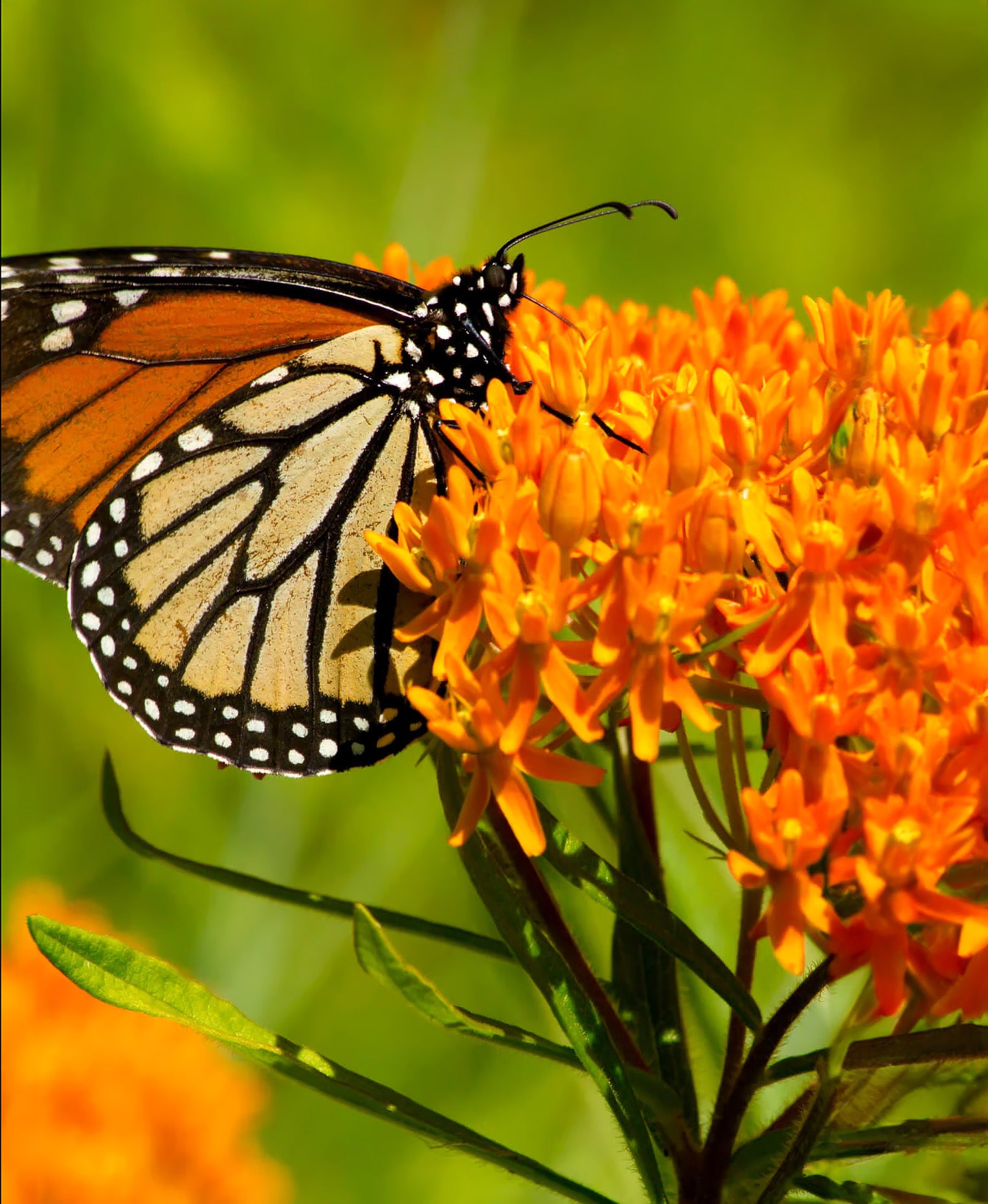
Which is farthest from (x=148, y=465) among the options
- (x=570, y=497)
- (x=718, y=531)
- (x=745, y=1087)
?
(x=745, y=1087)

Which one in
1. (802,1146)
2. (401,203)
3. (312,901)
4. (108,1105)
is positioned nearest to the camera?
(802,1146)

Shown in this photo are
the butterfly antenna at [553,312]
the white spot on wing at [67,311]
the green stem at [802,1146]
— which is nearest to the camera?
the green stem at [802,1146]

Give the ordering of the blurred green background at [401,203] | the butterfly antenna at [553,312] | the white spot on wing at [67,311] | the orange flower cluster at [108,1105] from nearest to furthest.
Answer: the butterfly antenna at [553,312]
the white spot on wing at [67,311]
the orange flower cluster at [108,1105]
the blurred green background at [401,203]

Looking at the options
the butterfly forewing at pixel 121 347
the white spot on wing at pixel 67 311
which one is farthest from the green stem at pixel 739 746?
the white spot on wing at pixel 67 311

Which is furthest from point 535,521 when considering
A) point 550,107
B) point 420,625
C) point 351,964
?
point 550,107

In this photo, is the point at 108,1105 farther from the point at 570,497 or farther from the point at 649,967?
the point at 570,497

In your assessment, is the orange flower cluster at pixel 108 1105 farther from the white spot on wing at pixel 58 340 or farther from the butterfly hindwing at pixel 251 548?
the white spot on wing at pixel 58 340

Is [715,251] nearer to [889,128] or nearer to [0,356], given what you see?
[889,128]
